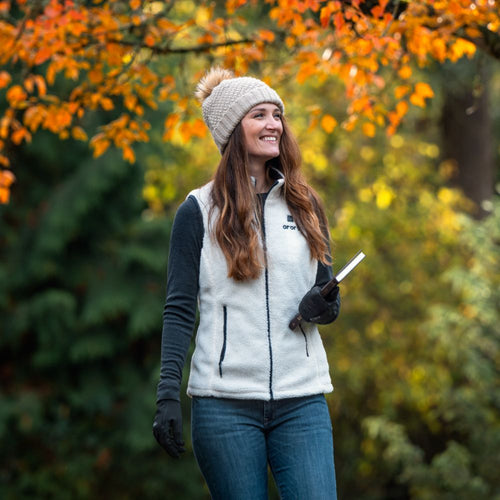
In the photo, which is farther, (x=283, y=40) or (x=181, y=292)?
(x=283, y=40)

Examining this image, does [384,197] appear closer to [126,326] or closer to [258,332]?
[126,326]

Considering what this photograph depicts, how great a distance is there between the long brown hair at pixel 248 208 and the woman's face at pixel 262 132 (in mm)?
32

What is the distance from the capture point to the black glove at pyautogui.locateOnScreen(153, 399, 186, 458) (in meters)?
2.55

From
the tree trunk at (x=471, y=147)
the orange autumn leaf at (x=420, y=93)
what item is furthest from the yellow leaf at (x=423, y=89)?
the tree trunk at (x=471, y=147)

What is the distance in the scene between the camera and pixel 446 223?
29.7 ft

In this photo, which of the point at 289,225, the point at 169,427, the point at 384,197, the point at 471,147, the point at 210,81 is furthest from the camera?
the point at 471,147

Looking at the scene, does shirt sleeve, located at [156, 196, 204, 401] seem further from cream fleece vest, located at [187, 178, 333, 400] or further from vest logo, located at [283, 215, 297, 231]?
vest logo, located at [283, 215, 297, 231]

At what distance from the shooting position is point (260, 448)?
2633 millimetres

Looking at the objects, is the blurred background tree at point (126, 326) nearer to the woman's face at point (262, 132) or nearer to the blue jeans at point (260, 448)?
the woman's face at point (262, 132)

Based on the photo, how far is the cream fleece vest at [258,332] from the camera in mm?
2629

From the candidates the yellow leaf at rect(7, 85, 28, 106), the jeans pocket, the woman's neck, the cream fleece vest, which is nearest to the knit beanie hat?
the woman's neck

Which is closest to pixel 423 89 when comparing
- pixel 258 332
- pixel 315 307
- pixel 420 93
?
pixel 420 93

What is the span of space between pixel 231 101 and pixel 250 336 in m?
0.84

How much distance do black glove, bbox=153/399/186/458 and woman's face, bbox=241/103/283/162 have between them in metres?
0.90
